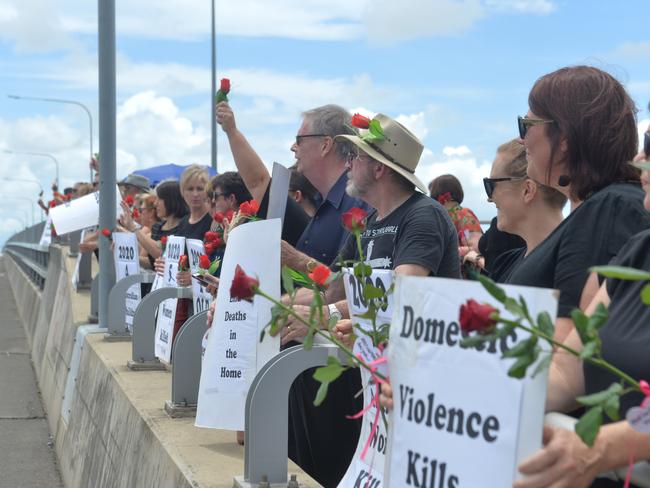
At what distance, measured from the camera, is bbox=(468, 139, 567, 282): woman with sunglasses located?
13.3 ft

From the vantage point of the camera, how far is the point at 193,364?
19.0 ft

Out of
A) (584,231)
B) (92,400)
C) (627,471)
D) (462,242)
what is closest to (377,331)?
(584,231)

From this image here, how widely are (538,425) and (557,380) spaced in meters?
0.49

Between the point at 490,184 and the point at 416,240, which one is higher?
the point at 490,184

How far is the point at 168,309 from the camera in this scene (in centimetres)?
712

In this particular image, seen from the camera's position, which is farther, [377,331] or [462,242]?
[462,242]

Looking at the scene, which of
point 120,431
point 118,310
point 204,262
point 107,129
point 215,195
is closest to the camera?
point 204,262

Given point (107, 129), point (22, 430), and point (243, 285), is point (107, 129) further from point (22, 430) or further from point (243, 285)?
point (243, 285)

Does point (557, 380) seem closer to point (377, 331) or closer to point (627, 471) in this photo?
point (627, 471)

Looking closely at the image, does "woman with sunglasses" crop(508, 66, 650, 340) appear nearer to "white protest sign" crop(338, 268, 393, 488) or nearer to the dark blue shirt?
"white protest sign" crop(338, 268, 393, 488)

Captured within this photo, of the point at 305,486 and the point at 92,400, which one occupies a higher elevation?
the point at 305,486

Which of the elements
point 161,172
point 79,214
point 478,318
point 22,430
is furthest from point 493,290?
point 161,172

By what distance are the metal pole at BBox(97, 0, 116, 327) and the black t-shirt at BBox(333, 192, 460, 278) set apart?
6.34 meters

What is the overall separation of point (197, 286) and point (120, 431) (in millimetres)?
958
